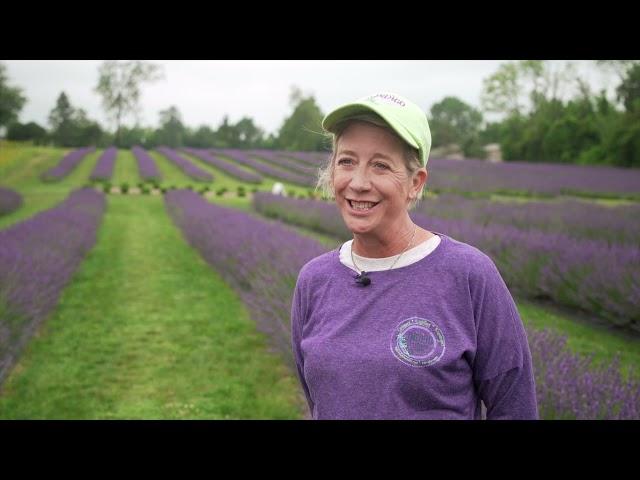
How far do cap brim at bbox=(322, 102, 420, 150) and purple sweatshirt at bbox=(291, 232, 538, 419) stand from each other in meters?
0.25

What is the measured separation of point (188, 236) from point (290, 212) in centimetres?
397

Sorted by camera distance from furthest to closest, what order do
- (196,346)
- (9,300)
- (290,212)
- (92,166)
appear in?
(92,166), (290,212), (196,346), (9,300)

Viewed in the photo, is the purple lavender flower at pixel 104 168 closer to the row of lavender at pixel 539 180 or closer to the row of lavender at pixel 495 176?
the row of lavender at pixel 495 176

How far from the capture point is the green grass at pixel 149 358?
4.07m

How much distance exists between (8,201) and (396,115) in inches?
649

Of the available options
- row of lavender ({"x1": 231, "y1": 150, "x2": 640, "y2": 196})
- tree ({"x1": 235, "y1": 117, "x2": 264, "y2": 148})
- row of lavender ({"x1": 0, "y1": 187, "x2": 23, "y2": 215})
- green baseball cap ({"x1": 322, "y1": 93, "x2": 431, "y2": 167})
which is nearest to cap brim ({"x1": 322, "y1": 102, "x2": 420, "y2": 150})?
green baseball cap ({"x1": 322, "y1": 93, "x2": 431, "y2": 167})

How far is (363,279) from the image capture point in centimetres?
129

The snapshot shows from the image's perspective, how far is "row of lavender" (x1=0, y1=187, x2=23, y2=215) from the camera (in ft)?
49.1

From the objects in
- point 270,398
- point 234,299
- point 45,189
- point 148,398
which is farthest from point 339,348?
point 45,189

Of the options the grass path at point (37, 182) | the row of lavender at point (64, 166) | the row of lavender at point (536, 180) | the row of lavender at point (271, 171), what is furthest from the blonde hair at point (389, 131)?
the row of lavender at point (64, 166)

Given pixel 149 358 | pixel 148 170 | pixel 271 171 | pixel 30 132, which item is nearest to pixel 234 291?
pixel 149 358

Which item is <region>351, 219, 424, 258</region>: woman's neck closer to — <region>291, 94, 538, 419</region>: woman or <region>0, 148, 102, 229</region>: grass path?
<region>291, 94, 538, 419</region>: woman

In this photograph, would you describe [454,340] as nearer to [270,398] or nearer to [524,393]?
[524,393]

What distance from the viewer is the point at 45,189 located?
69.1 ft
